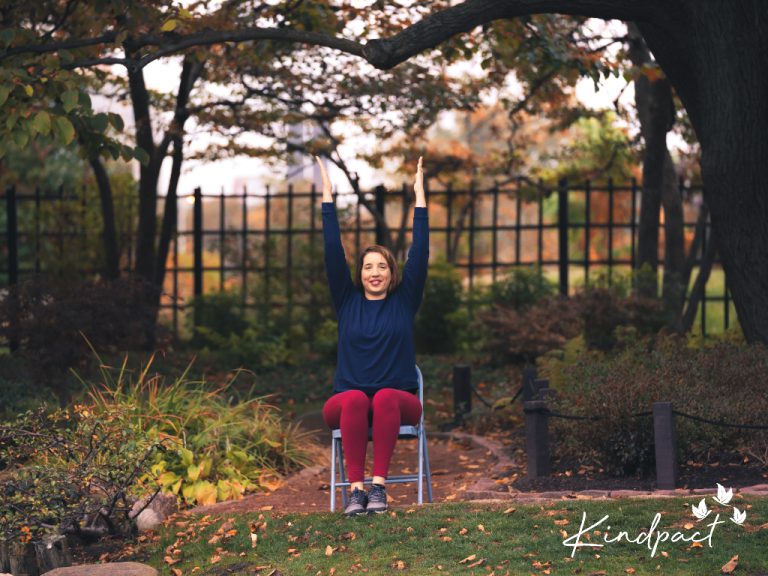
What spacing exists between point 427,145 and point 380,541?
41.0 feet

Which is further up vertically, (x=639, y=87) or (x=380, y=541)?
(x=639, y=87)

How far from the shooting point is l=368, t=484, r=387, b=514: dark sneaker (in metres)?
6.71

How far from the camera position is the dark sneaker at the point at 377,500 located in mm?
6707

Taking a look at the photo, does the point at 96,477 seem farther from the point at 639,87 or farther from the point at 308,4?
the point at 639,87

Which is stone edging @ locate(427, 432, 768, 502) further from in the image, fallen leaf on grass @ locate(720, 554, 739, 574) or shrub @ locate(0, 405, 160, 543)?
shrub @ locate(0, 405, 160, 543)

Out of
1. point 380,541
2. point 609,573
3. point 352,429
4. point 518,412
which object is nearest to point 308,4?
point 518,412

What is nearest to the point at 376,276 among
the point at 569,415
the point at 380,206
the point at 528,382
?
the point at 569,415

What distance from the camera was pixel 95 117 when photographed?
8469mm

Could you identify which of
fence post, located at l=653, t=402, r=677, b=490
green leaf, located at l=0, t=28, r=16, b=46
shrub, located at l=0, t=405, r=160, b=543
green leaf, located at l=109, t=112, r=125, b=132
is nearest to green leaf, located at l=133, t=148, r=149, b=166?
green leaf, located at l=109, t=112, r=125, b=132

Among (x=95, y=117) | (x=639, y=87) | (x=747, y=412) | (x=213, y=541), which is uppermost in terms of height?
(x=639, y=87)

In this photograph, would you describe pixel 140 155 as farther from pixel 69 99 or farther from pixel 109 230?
pixel 109 230

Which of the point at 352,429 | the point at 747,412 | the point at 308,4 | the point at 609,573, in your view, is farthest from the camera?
the point at 308,4

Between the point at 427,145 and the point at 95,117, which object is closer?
the point at 95,117

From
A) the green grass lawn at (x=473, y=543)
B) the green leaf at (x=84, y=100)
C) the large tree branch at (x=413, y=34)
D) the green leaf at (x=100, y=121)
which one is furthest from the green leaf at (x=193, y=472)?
the large tree branch at (x=413, y=34)
